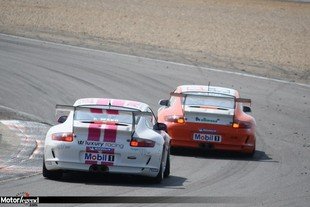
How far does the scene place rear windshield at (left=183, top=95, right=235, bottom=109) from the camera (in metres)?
18.8

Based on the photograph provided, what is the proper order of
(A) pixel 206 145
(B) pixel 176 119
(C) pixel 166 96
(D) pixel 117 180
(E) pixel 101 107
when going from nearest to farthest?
(D) pixel 117 180
(E) pixel 101 107
(A) pixel 206 145
(B) pixel 176 119
(C) pixel 166 96

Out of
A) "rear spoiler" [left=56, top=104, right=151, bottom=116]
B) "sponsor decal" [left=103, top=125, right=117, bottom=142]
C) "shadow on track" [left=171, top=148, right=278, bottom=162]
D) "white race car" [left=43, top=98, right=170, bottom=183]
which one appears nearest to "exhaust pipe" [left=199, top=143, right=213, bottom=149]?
"shadow on track" [left=171, top=148, right=278, bottom=162]

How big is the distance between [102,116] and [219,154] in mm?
4497

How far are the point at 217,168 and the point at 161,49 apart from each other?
19.0 meters

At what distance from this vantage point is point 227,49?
36469 millimetres

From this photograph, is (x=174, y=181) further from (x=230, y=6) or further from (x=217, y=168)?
(x=230, y=6)

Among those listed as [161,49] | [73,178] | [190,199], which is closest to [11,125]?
[73,178]

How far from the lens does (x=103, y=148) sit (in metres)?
14.5

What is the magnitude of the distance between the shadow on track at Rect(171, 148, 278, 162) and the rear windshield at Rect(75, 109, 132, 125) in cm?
367

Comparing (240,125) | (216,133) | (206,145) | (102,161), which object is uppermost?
(102,161)

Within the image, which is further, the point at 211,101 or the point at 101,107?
the point at 211,101

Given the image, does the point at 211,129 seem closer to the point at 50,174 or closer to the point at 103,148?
the point at 103,148

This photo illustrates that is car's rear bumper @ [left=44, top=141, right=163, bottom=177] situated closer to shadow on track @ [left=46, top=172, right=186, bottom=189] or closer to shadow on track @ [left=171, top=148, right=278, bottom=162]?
shadow on track @ [left=46, top=172, right=186, bottom=189]

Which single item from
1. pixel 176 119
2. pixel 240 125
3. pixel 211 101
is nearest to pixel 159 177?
pixel 176 119
